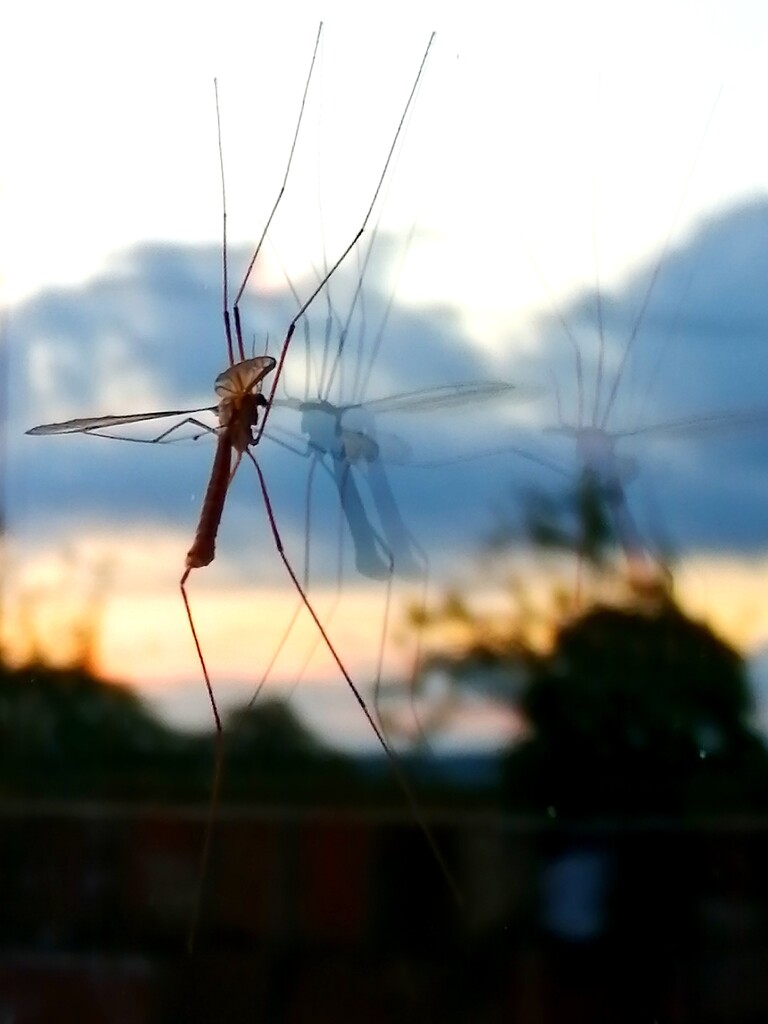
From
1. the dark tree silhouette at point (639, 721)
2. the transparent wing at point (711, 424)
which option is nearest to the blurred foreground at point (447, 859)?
the dark tree silhouette at point (639, 721)

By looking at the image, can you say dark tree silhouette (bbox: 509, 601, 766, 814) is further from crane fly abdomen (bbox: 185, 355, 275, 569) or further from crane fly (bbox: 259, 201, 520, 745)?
crane fly abdomen (bbox: 185, 355, 275, 569)

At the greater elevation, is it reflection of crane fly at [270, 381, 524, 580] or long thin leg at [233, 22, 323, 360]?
long thin leg at [233, 22, 323, 360]

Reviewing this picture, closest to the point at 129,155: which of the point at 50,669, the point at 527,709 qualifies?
the point at 50,669

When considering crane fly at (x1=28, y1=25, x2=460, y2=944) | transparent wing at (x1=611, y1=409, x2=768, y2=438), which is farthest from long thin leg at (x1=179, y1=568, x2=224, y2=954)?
transparent wing at (x1=611, y1=409, x2=768, y2=438)

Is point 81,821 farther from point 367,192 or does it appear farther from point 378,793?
point 367,192

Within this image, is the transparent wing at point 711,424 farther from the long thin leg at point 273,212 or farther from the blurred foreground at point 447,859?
the long thin leg at point 273,212

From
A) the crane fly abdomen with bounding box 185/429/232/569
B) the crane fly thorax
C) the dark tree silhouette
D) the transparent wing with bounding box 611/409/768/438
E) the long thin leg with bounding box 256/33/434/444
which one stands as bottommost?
the dark tree silhouette
